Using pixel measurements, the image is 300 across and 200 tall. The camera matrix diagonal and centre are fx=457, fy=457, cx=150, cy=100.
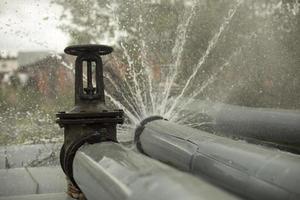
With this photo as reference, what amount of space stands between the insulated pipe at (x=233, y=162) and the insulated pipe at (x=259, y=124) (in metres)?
1.10

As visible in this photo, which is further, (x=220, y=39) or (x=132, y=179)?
(x=220, y=39)

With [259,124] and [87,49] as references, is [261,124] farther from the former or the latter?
[87,49]

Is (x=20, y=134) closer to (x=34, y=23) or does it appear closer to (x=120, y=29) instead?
(x=34, y=23)

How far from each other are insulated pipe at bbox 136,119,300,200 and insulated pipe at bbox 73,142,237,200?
576 mm

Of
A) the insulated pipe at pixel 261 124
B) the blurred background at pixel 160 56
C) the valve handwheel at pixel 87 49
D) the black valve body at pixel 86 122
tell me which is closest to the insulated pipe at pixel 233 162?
the black valve body at pixel 86 122

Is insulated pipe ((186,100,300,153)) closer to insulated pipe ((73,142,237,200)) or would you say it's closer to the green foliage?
insulated pipe ((73,142,237,200))

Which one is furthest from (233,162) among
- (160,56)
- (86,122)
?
Answer: (160,56)

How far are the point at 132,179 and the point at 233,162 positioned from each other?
3.11 feet

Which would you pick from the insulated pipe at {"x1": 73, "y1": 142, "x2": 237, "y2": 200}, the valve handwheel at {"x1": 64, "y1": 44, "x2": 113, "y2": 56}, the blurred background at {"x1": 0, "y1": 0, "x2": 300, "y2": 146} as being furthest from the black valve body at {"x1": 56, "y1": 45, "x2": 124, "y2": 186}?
the blurred background at {"x1": 0, "y1": 0, "x2": 300, "y2": 146}

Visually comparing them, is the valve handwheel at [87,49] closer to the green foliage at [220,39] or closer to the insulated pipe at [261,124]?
the insulated pipe at [261,124]

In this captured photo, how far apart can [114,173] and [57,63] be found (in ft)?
25.3

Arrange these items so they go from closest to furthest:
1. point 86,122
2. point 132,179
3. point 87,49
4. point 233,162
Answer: point 132,179 < point 233,162 < point 86,122 < point 87,49

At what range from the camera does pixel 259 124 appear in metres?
4.50

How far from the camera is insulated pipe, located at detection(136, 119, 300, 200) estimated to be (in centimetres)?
216
